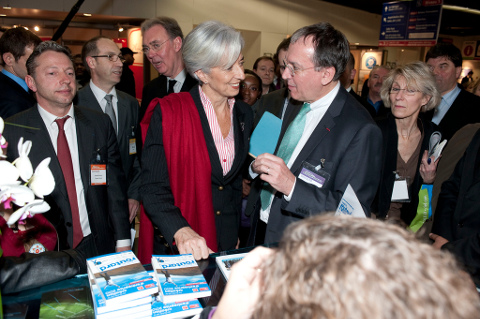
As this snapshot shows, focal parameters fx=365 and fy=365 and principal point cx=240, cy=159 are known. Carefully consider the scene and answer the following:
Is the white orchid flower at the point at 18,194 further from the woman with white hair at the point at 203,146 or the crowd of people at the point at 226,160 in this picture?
the woman with white hair at the point at 203,146

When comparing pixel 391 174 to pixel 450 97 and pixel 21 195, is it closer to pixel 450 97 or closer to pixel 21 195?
pixel 450 97

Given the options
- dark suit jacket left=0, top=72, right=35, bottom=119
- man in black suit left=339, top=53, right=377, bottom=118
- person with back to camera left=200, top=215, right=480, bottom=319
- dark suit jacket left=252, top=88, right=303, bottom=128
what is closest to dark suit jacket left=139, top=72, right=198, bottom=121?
dark suit jacket left=252, top=88, right=303, bottom=128

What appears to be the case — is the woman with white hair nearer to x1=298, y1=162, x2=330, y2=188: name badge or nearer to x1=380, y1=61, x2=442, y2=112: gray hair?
x1=298, y1=162, x2=330, y2=188: name badge

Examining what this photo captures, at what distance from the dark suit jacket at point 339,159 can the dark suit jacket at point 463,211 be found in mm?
635

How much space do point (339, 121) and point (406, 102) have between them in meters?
1.39

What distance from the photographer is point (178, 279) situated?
122cm

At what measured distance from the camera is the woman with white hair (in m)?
1.99

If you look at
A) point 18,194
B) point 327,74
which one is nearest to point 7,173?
point 18,194

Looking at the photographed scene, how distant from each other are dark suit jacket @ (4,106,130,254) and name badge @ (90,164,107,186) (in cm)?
3

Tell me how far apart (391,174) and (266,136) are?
1297 mm

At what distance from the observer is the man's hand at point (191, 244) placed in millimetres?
1499

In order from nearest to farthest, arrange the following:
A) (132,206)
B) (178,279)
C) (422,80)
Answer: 1. (178,279)
2. (422,80)
3. (132,206)

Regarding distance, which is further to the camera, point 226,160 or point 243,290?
point 226,160

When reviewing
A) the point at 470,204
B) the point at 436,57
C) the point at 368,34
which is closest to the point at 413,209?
the point at 470,204
